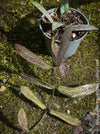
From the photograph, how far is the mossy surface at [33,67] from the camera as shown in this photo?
120 centimetres

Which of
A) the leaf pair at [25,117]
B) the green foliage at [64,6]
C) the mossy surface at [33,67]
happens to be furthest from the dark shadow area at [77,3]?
the leaf pair at [25,117]

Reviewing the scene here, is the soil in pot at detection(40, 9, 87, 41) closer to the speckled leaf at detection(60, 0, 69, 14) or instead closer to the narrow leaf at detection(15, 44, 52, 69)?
the speckled leaf at detection(60, 0, 69, 14)

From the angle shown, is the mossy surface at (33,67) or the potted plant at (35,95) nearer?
the potted plant at (35,95)

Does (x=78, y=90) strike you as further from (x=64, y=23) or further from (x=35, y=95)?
(x=64, y=23)

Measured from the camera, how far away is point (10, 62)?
1340 mm

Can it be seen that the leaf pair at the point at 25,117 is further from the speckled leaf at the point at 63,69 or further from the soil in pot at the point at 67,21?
the soil in pot at the point at 67,21

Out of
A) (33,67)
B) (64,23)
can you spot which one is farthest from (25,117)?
(64,23)

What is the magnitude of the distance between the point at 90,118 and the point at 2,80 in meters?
0.83

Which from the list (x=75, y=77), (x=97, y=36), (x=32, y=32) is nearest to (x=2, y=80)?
(x=32, y=32)

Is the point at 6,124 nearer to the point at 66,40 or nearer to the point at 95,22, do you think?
the point at 66,40

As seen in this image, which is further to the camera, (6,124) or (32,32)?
(32,32)

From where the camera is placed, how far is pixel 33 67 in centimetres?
138

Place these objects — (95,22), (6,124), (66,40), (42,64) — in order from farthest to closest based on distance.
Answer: (95,22), (6,124), (42,64), (66,40)

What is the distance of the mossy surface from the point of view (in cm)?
120
